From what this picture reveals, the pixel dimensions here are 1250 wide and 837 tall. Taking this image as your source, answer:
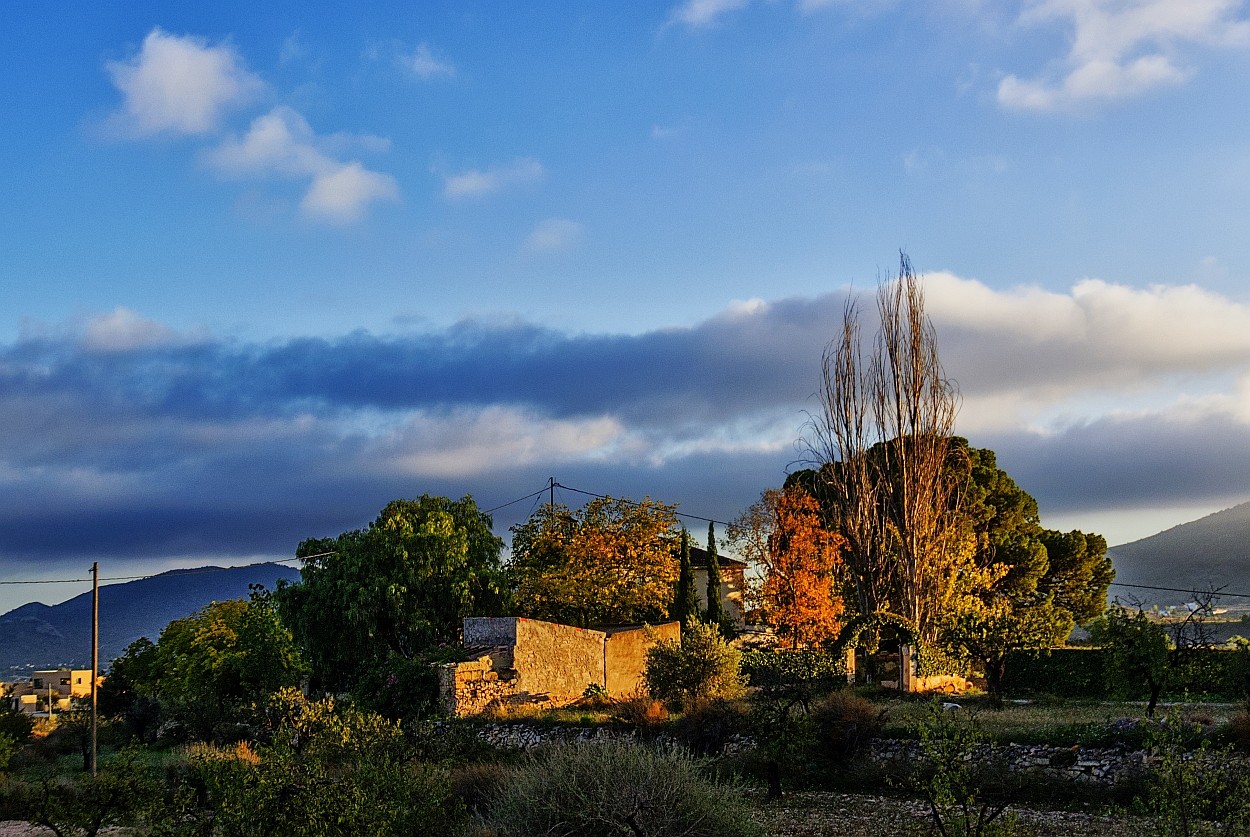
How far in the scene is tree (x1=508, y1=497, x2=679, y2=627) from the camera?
35.6 m

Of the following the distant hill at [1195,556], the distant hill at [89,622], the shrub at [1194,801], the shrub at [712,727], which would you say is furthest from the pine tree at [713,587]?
the distant hill at [89,622]

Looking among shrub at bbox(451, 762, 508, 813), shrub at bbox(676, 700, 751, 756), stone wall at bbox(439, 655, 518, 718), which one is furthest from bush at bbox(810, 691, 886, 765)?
stone wall at bbox(439, 655, 518, 718)

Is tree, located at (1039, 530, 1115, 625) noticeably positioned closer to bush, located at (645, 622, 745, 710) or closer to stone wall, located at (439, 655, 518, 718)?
bush, located at (645, 622, 745, 710)

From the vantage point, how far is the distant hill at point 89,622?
343 ft

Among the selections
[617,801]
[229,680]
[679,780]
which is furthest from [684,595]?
[617,801]

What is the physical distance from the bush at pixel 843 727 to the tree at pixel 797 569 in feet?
48.5

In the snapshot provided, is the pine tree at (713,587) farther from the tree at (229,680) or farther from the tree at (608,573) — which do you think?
the tree at (229,680)

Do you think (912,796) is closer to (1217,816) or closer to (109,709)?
(1217,816)

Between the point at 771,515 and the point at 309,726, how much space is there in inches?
796

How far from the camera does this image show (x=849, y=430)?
35.3 m

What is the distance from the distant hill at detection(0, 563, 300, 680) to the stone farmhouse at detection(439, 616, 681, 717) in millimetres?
66609

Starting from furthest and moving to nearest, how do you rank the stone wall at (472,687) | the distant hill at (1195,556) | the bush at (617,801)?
1. the distant hill at (1195,556)
2. the stone wall at (472,687)
3. the bush at (617,801)

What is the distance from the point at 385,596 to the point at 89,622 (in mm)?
95370

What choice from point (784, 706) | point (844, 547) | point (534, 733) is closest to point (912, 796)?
point (784, 706)
